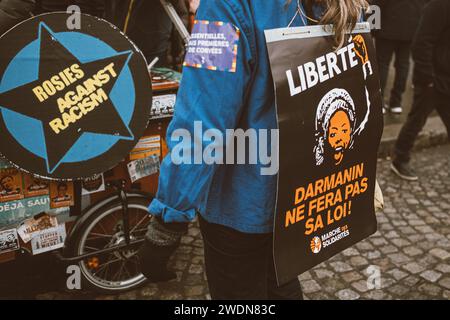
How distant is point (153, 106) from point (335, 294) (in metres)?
1.65

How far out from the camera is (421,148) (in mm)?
5375

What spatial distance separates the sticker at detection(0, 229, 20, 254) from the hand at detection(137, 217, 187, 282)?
3.73ft

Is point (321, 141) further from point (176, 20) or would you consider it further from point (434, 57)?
point (434, 57)

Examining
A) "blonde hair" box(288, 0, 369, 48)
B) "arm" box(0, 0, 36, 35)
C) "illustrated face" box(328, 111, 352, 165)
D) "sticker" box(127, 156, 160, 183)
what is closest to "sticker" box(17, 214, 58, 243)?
"sticker" box(127, 156, 160, 183)

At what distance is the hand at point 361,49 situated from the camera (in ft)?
5.25

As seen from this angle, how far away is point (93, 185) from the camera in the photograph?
8.39 feet

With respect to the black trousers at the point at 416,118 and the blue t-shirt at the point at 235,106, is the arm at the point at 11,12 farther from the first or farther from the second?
the black trousers at the point at 416,118

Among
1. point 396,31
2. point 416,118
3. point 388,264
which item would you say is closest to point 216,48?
point 388,264

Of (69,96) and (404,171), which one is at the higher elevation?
(69,96)

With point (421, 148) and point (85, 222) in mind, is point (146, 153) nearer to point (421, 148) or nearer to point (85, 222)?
point (85, 222)

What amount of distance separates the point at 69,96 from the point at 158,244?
104 cm

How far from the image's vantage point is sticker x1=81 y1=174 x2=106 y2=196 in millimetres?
2518

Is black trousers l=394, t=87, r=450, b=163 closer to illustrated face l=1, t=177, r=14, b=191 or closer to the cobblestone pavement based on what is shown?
the cobblestone pavement
